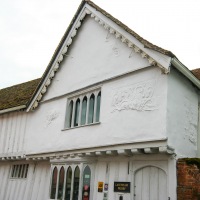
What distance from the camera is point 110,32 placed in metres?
10.8

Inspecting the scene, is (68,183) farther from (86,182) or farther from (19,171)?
(19,171)

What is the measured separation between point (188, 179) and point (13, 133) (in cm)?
943

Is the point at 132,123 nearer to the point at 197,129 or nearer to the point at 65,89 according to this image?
the point at 197,129

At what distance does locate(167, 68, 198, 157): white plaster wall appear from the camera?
339 inches

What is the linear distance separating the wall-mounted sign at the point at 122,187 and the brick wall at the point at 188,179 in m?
1.76

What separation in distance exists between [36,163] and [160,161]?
6.73 meters

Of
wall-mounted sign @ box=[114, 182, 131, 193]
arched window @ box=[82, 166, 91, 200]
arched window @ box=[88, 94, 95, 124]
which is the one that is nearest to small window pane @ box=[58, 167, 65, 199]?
arched window @ box=[82, 166, 91, 200]

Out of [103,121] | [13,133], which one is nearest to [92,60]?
[103,121]

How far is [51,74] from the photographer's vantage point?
516 inches

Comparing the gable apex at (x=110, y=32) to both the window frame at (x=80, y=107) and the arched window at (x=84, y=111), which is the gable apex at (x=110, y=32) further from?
the arched window at (x=84, y=111)

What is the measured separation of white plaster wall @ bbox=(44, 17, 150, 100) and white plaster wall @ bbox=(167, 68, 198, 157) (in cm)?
120

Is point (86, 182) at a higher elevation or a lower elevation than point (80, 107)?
lower

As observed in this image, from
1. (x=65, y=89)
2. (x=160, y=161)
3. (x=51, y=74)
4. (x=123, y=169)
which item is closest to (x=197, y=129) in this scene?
(x=160, y=161)

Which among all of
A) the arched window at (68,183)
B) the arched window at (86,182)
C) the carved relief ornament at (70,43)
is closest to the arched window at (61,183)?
the arched window at (68,183)
